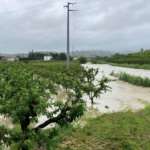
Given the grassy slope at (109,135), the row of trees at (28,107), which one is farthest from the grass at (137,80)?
the row of trees at (28,107)

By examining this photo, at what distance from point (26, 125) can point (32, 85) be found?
0.43 metres

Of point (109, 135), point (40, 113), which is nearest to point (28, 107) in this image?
point (40, 113)

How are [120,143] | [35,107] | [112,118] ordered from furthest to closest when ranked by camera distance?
[112,118], [120,143], [35,107]

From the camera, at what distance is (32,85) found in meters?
4.58

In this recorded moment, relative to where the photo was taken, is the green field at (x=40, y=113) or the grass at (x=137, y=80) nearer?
the green field at (x=40, y=113)

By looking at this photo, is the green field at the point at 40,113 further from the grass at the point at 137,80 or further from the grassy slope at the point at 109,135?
the grass at the point at 137,80

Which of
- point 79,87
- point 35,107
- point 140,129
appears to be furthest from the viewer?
point 140,129

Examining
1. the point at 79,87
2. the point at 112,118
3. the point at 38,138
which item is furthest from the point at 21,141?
the point at 112,118

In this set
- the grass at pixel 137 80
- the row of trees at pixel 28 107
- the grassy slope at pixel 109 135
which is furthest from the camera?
the grass at pixel 137 80

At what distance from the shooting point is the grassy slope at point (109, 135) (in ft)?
23.0

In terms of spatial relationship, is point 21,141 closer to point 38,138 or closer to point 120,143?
point 38,138

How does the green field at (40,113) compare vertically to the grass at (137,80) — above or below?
above

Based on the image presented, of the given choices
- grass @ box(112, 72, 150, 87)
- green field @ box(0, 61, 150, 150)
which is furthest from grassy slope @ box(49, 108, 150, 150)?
grass @ box(112, 72, 150, 87)

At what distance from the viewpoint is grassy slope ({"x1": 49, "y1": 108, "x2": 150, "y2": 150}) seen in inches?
276
